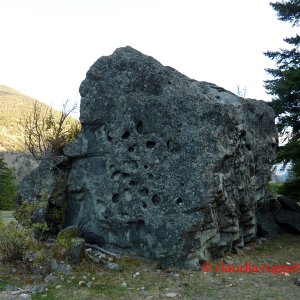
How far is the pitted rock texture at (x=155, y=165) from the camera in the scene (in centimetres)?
1011

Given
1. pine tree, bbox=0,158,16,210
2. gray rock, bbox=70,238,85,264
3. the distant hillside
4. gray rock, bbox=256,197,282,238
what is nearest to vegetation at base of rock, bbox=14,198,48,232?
gray rock, bbox=70,238,85,264

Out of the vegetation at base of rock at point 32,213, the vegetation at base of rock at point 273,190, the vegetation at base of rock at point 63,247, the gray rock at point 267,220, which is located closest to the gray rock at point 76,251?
the vegetation at base of rock at point 63,247

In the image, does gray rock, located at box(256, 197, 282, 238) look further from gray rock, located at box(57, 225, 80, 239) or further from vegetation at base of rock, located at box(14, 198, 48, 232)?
vegetation at base of rock, located at box(14, 198, 48, 232)

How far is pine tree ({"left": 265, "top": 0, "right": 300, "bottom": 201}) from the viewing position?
1454cm

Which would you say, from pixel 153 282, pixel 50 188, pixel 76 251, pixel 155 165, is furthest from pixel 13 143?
pixel 153 282

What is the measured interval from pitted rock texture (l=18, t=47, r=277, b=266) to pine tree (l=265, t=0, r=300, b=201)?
134 inches

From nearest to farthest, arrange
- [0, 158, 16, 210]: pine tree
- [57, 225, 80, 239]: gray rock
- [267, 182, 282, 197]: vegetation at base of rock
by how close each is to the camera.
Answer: [57, 225, 80, 239]: gray rock < [267, 182, 282, 197]: vegetation at base of rock < [0, 158, 16, 210]: pine tree

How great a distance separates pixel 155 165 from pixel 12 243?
4.50m

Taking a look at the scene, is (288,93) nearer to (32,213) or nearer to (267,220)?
(267,220)

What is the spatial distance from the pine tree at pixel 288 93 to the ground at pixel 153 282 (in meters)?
5.60

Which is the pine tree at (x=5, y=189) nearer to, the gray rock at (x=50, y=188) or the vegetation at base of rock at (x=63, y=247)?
the gray rock at (x=50, y=188)

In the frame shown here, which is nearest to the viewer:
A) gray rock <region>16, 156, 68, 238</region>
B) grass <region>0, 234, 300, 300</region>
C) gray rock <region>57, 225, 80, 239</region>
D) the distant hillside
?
grass <region>0, 234, 300, 300</region>

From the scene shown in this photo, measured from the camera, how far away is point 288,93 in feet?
49.5

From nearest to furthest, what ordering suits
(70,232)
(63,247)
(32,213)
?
(63,247)
(70,232)
(32,213)
